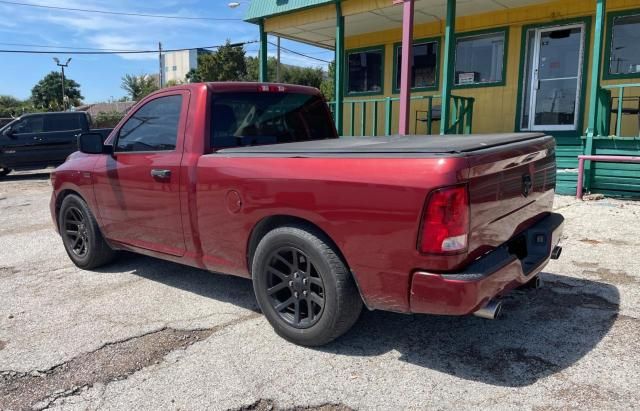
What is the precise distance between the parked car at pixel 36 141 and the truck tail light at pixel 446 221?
14214 mm

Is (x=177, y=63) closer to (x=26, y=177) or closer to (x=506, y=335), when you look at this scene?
(x=26, y=177)

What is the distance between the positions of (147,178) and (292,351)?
6.16 feet

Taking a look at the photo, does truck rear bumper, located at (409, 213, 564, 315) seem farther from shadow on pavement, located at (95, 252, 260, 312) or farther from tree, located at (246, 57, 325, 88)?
tree, located at (246, 57, 325, 88)

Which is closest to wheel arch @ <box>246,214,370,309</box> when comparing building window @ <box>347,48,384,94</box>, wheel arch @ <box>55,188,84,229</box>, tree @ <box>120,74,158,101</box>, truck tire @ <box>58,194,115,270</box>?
truck tire @ <box>58,194,115,270</box>

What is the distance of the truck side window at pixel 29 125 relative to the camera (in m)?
14.2

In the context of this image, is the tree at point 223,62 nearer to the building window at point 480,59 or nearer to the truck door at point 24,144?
the truck door at point 24,144

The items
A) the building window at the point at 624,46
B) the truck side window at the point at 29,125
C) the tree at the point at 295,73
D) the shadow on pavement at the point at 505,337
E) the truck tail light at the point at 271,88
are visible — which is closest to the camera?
the shadow on pavement at the point at 505,337

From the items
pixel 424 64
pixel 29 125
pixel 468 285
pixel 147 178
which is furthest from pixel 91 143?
pixel 29 125

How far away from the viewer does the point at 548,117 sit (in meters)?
10.0

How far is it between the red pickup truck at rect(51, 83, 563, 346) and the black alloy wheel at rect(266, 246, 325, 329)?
0.03 ft

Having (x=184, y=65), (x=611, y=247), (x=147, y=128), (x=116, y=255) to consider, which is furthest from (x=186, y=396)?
(x=184, y=65)

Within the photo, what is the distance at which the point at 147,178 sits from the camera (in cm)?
404

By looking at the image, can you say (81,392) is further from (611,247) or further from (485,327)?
(611,247)

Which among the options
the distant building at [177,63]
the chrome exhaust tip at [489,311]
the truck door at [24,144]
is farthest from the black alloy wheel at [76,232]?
the distant building at [177,63]
